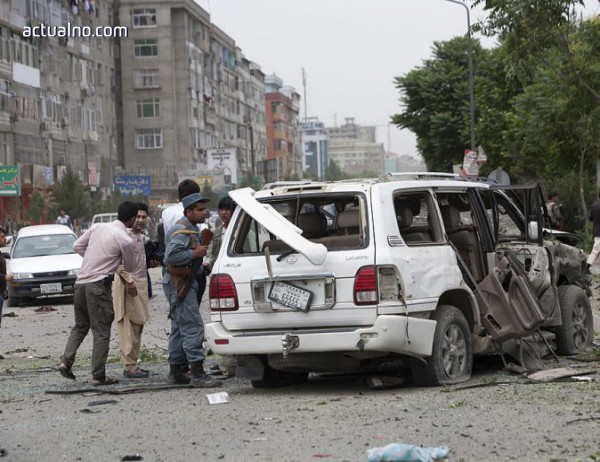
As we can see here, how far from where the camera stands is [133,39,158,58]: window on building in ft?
343

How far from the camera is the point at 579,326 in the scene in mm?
12555

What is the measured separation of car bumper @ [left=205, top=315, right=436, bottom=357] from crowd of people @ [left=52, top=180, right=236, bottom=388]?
37.3 inches

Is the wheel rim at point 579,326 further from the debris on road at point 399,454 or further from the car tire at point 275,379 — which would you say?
the debris on road at point 399,454

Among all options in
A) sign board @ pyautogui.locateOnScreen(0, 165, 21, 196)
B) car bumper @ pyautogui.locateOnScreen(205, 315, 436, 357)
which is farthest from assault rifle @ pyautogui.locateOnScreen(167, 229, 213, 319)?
sign board @ pyautogui.locateOnScreen(0, 165, 21, 196)

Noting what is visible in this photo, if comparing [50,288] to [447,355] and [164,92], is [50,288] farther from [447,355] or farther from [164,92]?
[164,92]

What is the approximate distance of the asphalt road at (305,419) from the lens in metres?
7.63

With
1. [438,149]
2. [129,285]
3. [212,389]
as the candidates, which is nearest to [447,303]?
[212,389]

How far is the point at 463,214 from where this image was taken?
11.5 meters

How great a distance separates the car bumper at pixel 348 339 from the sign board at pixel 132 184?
82.5 meters

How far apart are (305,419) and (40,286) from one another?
17.0 meters

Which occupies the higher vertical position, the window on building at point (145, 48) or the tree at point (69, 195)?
the window on building at point (145, 48)

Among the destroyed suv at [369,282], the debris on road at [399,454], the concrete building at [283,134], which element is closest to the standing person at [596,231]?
the destroyed suv at [369,282]

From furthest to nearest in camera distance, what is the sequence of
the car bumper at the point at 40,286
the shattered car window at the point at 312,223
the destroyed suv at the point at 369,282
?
the car bumper at the point at 40,286
the shattered car window at the point at 312,223
the destroyed suv at the point at 369,282

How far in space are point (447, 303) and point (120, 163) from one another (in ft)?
319
